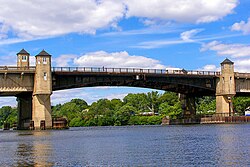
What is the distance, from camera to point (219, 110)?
122m

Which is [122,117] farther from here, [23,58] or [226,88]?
[23,58]

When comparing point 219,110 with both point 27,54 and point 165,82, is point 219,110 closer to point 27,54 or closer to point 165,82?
point 165,82

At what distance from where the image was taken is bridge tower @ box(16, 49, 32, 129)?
107562 mm

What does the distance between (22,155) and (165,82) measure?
72197mm

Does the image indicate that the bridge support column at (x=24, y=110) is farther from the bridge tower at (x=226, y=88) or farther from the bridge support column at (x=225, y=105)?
the bridge support column at (x=225, y=105)

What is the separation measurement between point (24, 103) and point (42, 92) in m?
15.8

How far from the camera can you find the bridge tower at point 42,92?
95438 mm

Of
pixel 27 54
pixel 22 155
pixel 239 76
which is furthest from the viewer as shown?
pixel 239 76

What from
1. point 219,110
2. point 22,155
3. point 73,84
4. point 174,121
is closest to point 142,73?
point 73,84

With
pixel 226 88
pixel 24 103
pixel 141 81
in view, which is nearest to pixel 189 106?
pixel 226 88

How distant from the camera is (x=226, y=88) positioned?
387ft

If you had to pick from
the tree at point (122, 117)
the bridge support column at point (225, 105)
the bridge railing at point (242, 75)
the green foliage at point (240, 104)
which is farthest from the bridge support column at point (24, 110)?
the green foliage at point (240, 104)

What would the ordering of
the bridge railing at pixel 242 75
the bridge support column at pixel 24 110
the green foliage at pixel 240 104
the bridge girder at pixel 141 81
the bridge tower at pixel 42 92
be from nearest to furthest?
the bridge tower at pixel 42 92, the bridge girder at pixel 141 81, the bridge support column at pixel 24 110, the bridge railing at pixel 242 75, the green foliage at pixel 240 104

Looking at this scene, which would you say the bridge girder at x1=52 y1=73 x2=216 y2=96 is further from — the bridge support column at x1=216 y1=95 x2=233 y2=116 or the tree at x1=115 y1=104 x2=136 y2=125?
the tree at x1=115 y1=104 x2=136 y2=125
